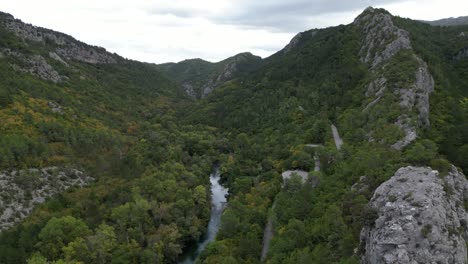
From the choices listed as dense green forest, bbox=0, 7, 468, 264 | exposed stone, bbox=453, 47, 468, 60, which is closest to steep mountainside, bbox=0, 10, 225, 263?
dense green forest, bbox=0, 7, 468, 264

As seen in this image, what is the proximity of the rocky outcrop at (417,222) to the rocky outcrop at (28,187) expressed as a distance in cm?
6239

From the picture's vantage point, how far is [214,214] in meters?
85.7

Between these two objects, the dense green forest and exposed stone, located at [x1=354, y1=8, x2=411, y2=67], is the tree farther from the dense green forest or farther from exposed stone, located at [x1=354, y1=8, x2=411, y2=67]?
exposed stone, located at [x1=354, y1=8, x2=411, y2=67]

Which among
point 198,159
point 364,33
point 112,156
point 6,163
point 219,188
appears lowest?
point 219,188

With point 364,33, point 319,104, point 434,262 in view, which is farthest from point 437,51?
point 434,262

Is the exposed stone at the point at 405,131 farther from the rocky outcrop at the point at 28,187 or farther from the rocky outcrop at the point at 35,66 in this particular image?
the rocky outcrop at the point at 35,66

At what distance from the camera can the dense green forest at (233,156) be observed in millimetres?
56125

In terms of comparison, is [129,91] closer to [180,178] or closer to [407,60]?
[180,178]

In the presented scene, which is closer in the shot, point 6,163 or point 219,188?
point 6,163

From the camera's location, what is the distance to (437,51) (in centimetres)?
13075

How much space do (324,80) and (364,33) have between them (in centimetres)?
2551

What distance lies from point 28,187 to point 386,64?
95.0 meters

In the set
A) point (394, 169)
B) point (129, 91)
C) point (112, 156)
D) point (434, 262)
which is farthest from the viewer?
point (129, 91)

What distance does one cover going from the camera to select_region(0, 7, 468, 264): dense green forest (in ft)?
184
